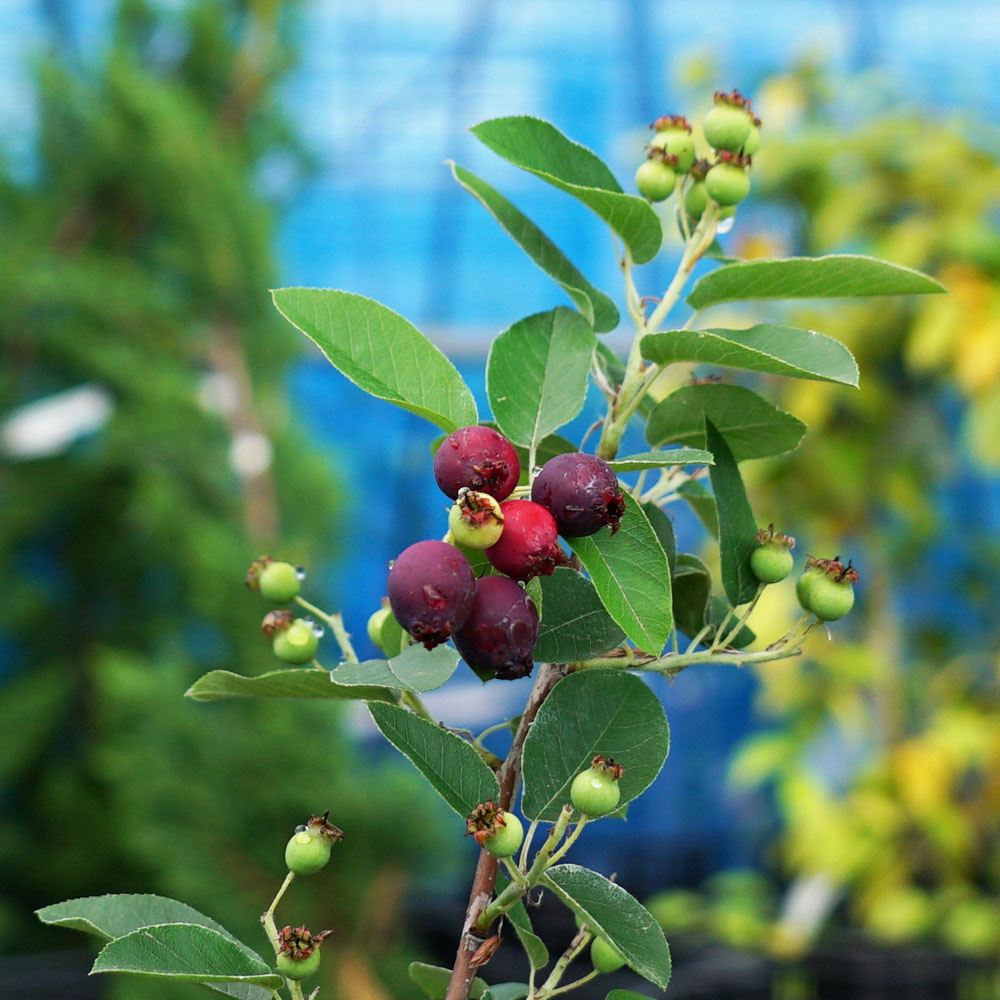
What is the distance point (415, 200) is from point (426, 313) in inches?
13.6

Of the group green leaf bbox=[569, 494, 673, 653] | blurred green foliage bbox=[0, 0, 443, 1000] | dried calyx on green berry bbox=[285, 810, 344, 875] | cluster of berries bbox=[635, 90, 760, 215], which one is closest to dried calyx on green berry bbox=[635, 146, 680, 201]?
cluster of berries bbox=[635, 90, 760, 215]

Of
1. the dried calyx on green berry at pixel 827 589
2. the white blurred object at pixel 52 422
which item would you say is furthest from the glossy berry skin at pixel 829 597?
the white blurred object at pixel 52 422

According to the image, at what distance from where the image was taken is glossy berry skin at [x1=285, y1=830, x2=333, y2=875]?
0.31 m

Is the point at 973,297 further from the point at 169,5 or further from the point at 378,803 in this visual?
the point at 169,5

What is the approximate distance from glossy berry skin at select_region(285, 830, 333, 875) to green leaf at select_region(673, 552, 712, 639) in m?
0.14

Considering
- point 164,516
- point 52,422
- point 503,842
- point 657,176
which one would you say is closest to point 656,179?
point 657,176

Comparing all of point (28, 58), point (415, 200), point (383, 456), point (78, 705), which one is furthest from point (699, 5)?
point (78, 705)

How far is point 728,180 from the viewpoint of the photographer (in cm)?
34

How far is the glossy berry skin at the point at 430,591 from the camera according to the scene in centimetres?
27

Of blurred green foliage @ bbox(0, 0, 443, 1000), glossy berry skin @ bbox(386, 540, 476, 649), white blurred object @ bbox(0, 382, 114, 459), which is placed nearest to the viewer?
glossy berry skin @ bbox(386, 540, 476, 649)

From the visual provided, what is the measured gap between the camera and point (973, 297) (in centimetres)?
157

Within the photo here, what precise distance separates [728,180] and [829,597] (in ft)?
0.43

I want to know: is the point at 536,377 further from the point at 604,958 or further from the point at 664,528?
the point at 604,958

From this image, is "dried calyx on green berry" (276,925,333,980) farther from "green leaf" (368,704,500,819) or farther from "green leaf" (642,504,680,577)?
"green leaf" (642,504,680,577)
